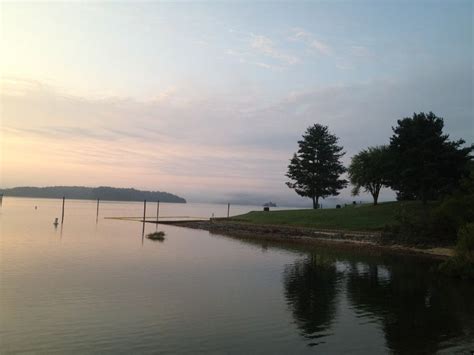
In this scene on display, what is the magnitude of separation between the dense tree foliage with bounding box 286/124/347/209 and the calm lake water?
39860 mm

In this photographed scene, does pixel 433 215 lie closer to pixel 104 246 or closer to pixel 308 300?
pixel 308 300

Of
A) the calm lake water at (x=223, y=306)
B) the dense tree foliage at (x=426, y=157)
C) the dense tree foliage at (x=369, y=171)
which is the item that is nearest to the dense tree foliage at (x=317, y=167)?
the dense tree foliage at (x=369, y=171)

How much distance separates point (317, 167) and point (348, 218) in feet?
A: 65.6

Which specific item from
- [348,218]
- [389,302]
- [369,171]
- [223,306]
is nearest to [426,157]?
[348,218]

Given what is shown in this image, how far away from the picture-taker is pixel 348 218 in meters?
53.8

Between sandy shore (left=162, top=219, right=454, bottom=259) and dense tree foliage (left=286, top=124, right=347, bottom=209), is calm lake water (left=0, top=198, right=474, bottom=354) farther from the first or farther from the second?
dense tree foliage (left=286, top=124, right=347, bottom=209)

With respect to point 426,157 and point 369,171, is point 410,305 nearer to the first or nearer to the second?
point 426,157

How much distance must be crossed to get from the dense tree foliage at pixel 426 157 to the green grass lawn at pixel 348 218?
131 inches

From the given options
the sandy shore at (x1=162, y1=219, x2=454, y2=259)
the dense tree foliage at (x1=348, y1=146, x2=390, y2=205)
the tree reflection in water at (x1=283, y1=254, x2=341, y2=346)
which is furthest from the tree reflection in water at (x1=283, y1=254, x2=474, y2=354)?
the dense tree foliage at (x1=348, y1=146, x2=390, y2=205)

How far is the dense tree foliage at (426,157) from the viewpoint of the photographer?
4478 cm

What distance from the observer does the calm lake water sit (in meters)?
13.3

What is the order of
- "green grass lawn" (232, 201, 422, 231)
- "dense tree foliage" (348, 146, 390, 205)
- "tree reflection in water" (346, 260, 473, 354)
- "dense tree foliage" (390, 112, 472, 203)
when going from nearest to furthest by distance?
1. "tree reflection in water" (346, 260, 473, 354)
2. "dense tree foliage" (390, 112, 472, 203)
3. "green grass lawn" (232, 201, 422, 231)
4. "dense tree foliage" (348, 146, 390, 205)

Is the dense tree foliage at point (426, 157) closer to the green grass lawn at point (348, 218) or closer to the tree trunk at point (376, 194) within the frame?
the green grass lawn at point (348, 218)

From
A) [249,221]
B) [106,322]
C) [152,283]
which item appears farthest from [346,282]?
[249,221]
